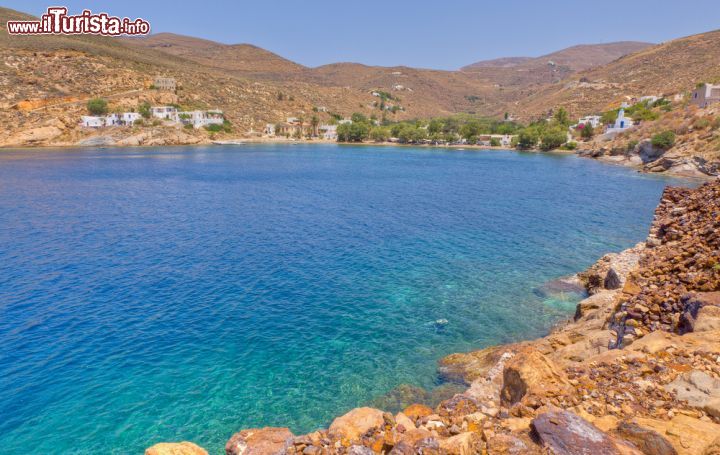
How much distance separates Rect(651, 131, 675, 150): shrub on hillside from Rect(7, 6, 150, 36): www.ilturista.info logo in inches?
5927

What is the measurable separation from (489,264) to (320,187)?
4305 centimetres

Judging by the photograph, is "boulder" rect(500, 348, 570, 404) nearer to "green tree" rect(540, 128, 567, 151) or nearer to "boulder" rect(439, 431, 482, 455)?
"boulder" rect(439, 431, 482, 455)

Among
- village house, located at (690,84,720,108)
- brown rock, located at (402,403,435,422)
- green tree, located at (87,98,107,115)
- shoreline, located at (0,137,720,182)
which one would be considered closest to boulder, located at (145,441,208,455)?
brown rock, located at (402,403,435,422)

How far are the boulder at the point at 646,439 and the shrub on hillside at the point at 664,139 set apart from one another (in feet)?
322

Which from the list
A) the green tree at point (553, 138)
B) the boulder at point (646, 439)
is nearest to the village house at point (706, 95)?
the green tree at point (553, 138)

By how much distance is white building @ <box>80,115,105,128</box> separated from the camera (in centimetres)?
13950

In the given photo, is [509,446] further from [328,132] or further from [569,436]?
[328,132]

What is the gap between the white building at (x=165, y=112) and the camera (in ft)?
508

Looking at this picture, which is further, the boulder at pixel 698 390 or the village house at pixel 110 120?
the village house at pixel 110 120

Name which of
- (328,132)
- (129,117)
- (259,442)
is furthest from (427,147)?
(259,442)

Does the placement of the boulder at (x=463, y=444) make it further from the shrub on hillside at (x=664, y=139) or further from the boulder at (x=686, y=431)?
the shrub on hillside at (x=664, y=139)

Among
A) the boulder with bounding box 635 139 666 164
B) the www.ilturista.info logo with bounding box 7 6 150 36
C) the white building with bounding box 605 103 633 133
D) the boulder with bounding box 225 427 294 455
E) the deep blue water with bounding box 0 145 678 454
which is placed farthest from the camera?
the www.ilturista.info logo with bounding box 7 6 150 36

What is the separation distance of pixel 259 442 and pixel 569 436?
7.07 metres

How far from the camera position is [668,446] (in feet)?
23.4
